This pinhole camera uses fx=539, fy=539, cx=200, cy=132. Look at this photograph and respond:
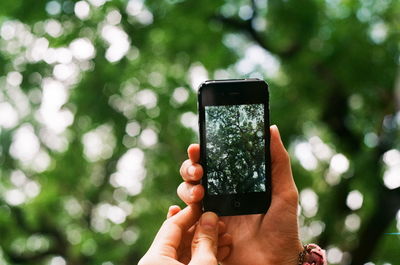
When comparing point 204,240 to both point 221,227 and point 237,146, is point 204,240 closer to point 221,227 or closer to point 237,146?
point 221,227

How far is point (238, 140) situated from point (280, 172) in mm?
210

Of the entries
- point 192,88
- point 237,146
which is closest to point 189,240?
point 237,146

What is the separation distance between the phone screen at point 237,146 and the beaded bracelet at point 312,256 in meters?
0.32

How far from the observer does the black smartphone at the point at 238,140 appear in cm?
211

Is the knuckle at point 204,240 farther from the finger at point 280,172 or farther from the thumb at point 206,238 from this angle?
the finger at point 280,172

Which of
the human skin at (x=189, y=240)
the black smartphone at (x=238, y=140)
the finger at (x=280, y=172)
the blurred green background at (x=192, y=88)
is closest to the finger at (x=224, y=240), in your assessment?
the human skin at (x=189, y=240)

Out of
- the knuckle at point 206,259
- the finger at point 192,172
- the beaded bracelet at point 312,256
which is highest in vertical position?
the finger at point 192,172

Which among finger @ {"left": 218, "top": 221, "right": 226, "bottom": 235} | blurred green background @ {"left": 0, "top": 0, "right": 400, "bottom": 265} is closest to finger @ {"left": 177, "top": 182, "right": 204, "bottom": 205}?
finger @ {"left": 218, "top": 221, "right": 226, "bottom": 235}

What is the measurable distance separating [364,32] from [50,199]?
521 centimetres

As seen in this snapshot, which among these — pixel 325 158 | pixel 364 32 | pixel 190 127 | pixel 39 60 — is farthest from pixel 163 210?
pixel 364 32

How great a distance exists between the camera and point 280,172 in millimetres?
2125

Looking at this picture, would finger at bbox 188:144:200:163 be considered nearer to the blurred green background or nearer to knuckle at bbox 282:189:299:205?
knuckle at bbox 282:189:299:205

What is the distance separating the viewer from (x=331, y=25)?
6.37 m

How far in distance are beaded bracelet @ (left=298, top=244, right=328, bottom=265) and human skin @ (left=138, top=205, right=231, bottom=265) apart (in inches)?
12.0
